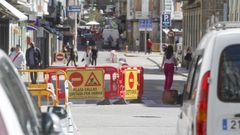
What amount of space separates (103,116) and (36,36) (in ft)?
85.1

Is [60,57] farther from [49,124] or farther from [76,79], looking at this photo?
[49,124]

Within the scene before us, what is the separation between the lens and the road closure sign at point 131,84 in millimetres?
22734

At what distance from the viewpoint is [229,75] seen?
690 cm

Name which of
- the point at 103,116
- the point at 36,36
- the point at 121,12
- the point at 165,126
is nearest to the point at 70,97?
the point at 103,116

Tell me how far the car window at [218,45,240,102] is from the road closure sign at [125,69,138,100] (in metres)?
15.7

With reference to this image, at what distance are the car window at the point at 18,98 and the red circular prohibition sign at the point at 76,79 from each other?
1559 centimetres

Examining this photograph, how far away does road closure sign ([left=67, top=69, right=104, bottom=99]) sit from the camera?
21.9m

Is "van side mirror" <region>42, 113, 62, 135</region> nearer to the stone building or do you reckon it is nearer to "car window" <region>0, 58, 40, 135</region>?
"car window" <region>0, 58, 40, 135</region>

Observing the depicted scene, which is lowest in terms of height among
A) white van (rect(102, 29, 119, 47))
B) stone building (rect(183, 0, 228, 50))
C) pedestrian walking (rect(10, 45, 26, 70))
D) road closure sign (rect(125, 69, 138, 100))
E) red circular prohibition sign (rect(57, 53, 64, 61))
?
white van (rect(102, 29, 119, 47))

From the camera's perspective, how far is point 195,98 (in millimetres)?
7250

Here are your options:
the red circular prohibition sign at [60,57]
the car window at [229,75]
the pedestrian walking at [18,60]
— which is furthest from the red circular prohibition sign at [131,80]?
the red circular prohibition sign at [60,57]

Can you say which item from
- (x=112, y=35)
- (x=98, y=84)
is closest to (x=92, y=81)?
(x=98, y=84)

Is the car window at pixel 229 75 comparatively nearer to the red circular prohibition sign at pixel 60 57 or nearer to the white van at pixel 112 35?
the red circular prohibition sign at pixel 60 57

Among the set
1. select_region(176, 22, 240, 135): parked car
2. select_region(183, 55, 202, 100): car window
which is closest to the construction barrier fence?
select_region(183, 55, 202, 100): car window
